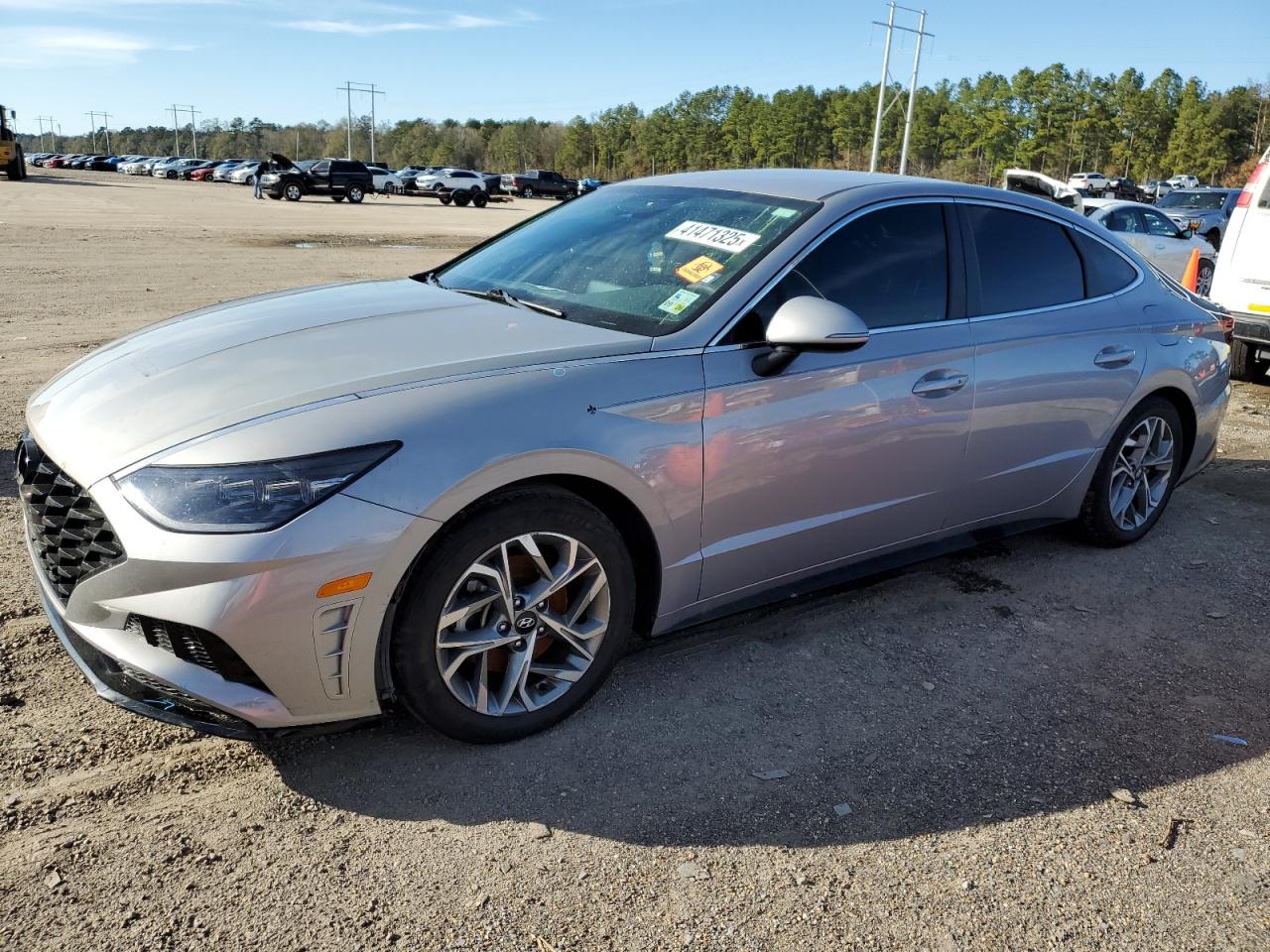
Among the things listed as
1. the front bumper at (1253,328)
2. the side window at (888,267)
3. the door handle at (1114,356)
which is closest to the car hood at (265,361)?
the side window at (888,267)

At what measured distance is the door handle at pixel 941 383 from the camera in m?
3.76

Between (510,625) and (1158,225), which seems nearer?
(510,625)

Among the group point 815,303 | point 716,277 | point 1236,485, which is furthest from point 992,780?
point 1236,485

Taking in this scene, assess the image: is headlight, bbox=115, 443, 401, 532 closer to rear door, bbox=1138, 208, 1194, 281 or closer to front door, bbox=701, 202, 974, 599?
front door, bbox=701, 202, 974, 599

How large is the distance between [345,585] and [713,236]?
6.19 ft

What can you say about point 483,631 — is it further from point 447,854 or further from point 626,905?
point 626,905

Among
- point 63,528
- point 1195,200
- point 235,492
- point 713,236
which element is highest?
point 1195,200

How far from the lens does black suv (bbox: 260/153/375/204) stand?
4134 centimetres

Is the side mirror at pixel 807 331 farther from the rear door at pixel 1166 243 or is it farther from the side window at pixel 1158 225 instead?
the side window at pixel 1158 225

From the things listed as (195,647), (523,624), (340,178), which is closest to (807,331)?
(523,624)

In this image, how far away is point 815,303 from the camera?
3.28 metres

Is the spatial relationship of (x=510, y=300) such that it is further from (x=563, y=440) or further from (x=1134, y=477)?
(x=1134, y=477)

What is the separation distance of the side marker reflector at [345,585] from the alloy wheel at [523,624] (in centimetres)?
28

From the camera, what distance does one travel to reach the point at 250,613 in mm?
2473
